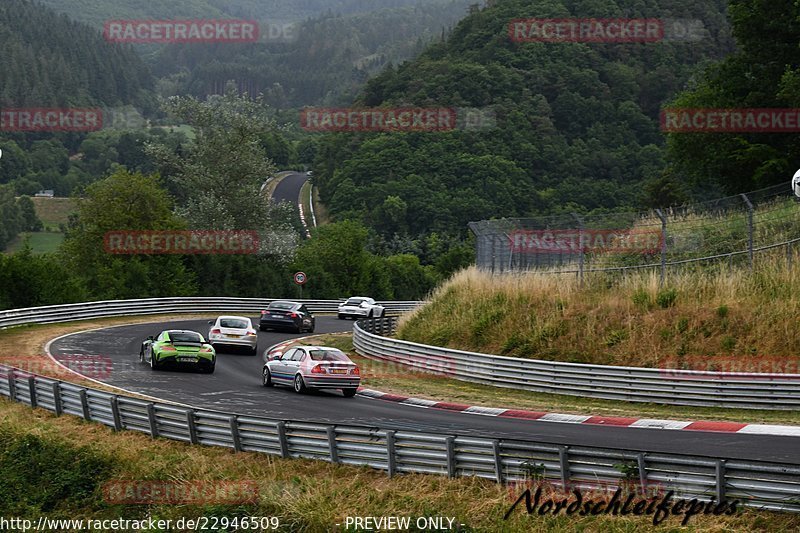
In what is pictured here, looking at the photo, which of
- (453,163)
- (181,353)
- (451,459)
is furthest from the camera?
(453,163)

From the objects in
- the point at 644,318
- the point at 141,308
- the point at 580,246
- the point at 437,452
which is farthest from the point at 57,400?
the point at 141,308

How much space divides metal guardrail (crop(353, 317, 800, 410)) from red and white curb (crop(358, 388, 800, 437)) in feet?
8.79

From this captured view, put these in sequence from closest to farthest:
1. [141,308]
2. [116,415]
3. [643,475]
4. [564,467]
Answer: [643,475] → [564,467] → [116,415] → [141,308]

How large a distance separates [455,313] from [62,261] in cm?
4583

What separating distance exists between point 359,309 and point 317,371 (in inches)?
1310

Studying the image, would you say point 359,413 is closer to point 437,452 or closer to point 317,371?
point 317,371

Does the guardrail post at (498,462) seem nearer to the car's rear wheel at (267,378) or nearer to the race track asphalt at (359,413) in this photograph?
the race track asphalt at (359,413)

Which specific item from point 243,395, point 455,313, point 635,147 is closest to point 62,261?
point 455,313

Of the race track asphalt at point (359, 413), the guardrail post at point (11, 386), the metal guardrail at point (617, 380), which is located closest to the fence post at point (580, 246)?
the metal guardrail at point (617, 380)

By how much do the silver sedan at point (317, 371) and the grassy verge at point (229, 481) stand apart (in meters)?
5.79

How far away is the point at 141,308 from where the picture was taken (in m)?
54.7

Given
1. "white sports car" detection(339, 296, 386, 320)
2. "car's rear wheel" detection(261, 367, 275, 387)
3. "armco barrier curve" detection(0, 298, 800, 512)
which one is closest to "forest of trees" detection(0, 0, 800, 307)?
"white sports car" detection(339, 296, 386, 320)

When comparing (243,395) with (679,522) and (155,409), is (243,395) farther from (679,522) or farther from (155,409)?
(679,522)

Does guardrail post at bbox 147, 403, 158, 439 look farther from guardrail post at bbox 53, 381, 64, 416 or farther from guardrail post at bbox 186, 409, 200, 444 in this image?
guardrail post at bbox 53, 381, 64, 416
